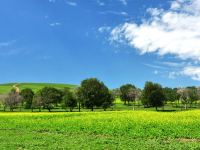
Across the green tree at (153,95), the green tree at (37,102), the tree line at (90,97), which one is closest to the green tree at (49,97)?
the tree line at (90,97)

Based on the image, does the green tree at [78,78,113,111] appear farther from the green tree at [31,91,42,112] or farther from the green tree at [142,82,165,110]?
the green tree at [31,91,42,112]

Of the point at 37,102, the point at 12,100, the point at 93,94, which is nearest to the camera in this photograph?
the point at 93,94

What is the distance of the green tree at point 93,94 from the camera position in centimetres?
13200

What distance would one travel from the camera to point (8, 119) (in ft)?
233

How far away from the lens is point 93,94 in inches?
5192

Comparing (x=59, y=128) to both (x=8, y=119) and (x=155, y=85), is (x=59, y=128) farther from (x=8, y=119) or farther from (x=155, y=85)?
(x=155, y=85)

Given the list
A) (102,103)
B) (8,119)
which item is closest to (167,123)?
(8,119)

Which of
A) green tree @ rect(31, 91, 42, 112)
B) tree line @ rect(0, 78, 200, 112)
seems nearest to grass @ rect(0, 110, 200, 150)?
tree line @ rect(0, 78, 200, 112)

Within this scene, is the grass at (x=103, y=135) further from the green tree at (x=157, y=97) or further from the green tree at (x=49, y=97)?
the green tree at (x=49, y=97)

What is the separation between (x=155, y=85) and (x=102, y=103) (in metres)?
26.8

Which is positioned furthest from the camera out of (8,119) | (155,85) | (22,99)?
(22,99)

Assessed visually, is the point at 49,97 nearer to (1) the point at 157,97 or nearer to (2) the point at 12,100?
(2) the point at 12,100

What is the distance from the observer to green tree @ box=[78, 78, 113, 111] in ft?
433

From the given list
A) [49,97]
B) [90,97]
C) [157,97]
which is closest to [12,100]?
[49,97]
